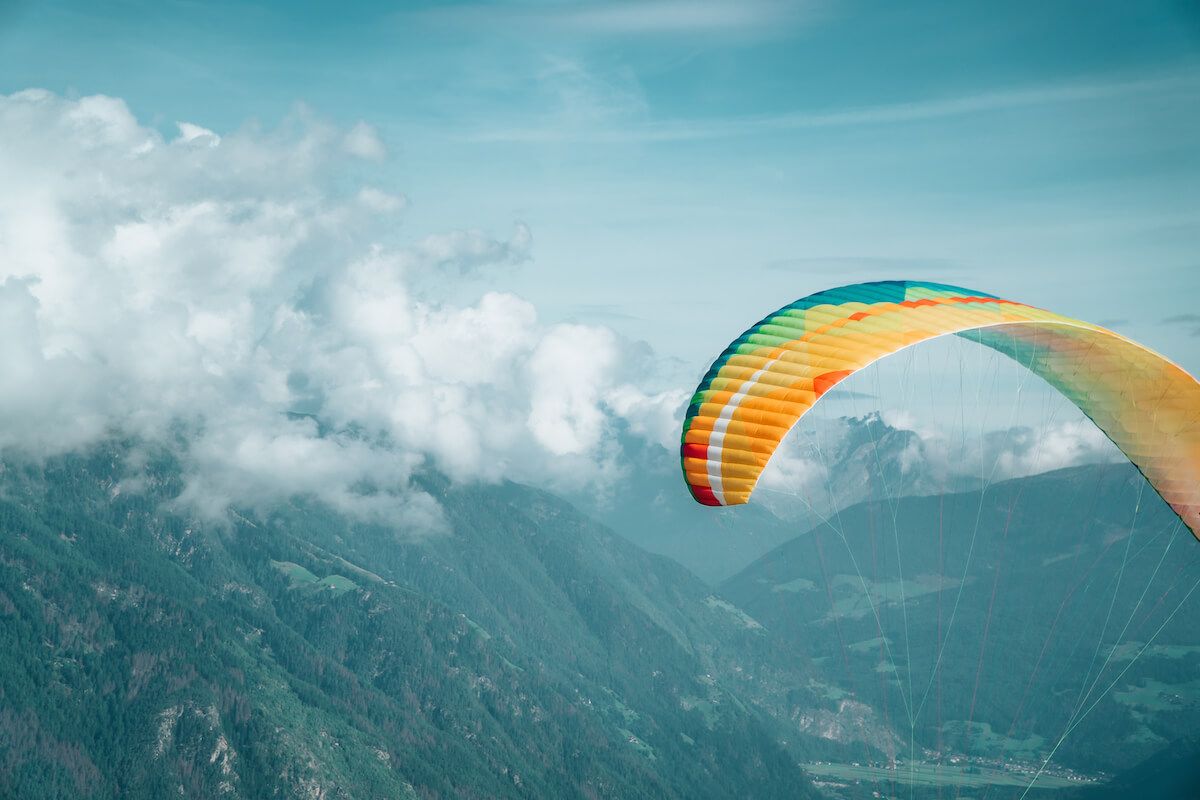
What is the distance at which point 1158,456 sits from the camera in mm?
53938

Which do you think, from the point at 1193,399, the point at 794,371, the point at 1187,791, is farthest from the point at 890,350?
the point at 1187,791

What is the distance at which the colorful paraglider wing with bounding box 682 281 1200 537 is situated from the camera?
4541 centimetres

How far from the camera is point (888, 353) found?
4491 centimetres

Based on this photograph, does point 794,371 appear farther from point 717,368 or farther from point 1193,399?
point 1193,399

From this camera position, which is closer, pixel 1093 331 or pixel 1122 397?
pixel 1093 331

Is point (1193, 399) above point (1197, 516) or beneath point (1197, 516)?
above

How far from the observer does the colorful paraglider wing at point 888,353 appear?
1788 inches

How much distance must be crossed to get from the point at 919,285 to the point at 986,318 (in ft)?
17.1

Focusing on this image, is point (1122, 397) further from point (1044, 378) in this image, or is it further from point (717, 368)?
point (717, 368)

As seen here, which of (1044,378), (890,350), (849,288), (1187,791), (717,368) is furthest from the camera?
(1187,791)

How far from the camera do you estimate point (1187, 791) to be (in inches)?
7795

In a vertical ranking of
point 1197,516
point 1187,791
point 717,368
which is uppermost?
point 717,368

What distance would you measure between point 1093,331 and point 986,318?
467 cm

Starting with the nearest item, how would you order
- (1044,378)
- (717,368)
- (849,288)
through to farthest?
(717,368) < (849,288) < (1044,378)
